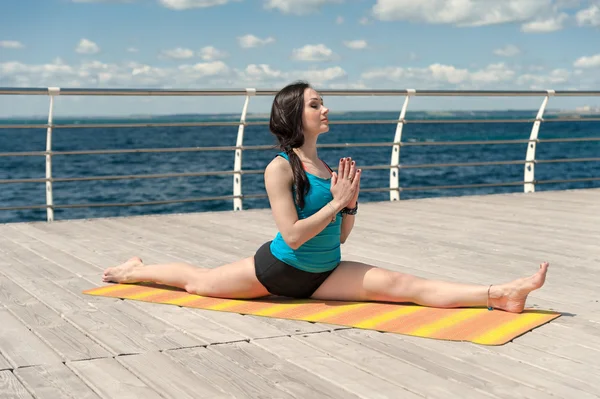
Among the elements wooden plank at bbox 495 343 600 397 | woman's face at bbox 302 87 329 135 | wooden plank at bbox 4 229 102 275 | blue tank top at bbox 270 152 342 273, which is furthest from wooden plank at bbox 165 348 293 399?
wooden plank at bbox 4 229 102 275

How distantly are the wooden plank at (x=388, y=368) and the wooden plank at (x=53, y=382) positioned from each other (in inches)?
30.3

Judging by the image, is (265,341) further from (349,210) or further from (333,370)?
(349,210)

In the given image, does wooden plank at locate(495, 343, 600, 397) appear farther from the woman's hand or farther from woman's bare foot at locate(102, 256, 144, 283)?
woman's bare foot at locate(102, 256, 144, 283)

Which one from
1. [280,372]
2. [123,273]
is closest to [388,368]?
[280,372]

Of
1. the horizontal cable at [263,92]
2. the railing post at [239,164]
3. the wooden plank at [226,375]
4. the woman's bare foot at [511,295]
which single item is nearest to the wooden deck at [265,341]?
the wooden plank at [226,375]

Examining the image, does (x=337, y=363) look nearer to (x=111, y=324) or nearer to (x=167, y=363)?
(x=167, y=363)

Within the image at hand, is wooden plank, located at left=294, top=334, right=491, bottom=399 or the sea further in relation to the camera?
the sea

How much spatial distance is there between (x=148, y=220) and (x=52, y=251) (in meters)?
1.48

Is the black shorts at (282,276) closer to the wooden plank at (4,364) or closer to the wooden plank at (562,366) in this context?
the wooden plank at (562,366)

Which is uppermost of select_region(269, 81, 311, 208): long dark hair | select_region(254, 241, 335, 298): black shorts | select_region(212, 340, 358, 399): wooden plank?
select_region(269, 81, 311, 208): long dark hair

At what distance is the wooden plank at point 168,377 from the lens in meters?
2.29

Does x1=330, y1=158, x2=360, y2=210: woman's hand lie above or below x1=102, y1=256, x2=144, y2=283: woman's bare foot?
above

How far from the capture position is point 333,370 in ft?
8.18

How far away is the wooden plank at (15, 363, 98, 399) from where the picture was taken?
2.29 m
